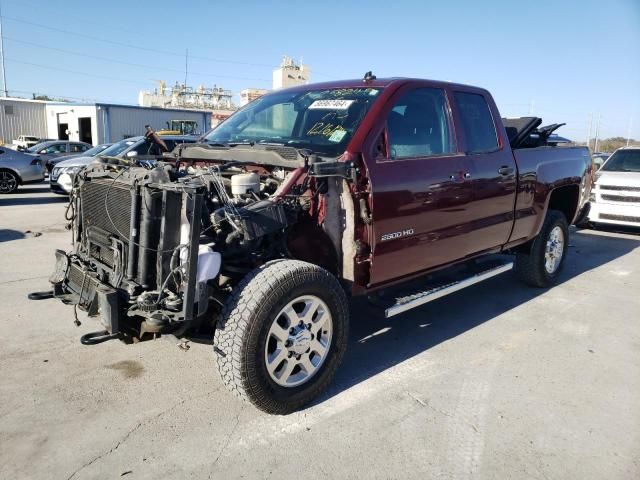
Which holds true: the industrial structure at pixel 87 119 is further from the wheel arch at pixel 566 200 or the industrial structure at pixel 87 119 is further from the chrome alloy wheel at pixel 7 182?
the wheel arch at pixel 566 200

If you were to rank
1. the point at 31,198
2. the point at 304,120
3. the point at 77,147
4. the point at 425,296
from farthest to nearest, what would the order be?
the point at 77,147, the point at 31,198, the point at 304,120, the point at 425,296

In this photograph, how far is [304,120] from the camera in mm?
3967

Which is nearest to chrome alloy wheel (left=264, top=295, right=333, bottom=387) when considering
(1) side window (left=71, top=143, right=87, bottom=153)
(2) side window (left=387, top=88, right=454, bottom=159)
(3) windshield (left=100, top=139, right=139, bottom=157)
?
(2) side window (left=387, top=88, right=454, bottom=159)

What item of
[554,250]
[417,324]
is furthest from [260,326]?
[554,250]

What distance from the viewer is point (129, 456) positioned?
2.67 m

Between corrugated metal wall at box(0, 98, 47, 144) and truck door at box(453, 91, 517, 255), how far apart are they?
3677 cm

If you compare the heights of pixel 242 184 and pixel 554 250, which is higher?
Answer: pixel 242 184

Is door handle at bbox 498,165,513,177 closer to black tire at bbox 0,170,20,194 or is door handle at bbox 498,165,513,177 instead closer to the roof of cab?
the roof of cab

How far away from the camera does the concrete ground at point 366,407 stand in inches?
104

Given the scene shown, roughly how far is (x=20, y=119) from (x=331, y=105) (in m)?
37.9

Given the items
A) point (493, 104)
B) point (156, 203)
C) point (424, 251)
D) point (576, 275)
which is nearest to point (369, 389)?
point (424, 251)

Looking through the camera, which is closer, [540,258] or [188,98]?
[540,258]

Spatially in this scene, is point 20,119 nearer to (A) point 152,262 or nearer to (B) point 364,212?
(A) point 152,262

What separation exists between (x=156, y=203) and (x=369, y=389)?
74.5 inches
